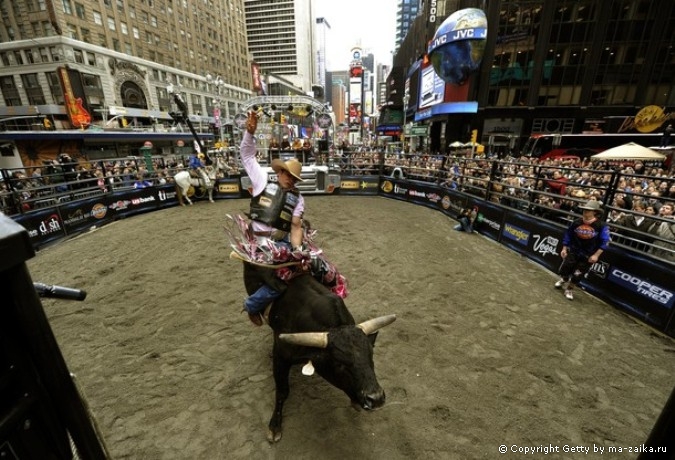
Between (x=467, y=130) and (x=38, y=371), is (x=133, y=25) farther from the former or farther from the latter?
(x=38, y=371)

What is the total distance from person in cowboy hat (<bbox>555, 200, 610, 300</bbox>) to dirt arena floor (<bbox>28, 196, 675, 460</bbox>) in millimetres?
483

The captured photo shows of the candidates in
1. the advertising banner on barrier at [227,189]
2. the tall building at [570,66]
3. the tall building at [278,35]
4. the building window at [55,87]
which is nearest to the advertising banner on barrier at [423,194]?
the advertising banner on barrier at [227,189]

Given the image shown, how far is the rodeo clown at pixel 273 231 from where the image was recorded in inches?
134

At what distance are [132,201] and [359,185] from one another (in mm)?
10353

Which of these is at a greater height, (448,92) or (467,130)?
(448,92)

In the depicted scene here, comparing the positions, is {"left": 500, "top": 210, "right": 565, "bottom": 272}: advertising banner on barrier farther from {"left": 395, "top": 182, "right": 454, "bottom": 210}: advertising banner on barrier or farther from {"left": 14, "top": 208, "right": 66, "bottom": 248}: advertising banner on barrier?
{"left": 14, "top": 208, "right": 66, "bottom": 248}: advertising banner on barrier

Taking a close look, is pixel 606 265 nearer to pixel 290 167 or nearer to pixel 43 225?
pixel 290 167

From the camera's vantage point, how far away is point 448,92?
1222 inches

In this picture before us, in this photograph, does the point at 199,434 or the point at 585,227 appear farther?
the point at 585,227

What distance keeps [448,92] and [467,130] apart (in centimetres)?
439

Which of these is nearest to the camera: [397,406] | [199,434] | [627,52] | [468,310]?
[199,434]

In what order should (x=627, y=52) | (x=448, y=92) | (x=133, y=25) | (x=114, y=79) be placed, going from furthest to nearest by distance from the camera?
(x=133, y=25) → (x=114, y=79) → (x=448, y=92) → (x=627, y=52)

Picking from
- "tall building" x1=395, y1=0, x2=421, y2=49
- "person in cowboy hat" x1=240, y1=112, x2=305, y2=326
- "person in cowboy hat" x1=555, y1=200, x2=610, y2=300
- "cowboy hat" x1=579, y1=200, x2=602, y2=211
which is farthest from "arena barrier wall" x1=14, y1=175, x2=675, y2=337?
"tall building" x1=395, y1=0, x2=421, y2=49

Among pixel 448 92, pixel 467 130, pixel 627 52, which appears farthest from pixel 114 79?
pixel 627 52
